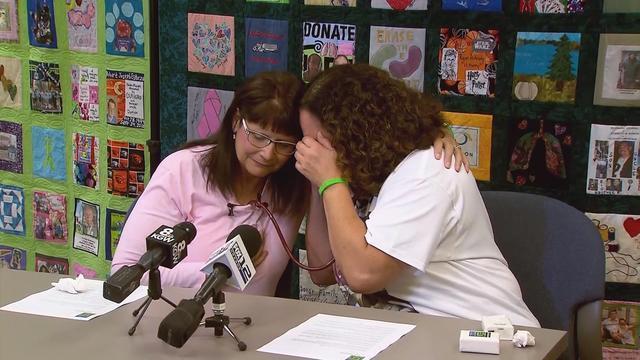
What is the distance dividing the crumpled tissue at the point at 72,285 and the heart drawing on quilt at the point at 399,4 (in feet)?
4.25

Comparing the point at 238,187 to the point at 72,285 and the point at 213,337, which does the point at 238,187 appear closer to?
the point at 72,285

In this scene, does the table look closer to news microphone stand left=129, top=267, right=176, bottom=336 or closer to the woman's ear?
news microphone stand left=129, top=267, right=176, bottom=336

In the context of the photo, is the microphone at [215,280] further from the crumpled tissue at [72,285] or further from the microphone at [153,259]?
the crumpled tissue at [72,285]

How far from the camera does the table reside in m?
1.59

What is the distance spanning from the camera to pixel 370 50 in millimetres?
2764

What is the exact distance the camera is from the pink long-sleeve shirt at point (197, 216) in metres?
2.23

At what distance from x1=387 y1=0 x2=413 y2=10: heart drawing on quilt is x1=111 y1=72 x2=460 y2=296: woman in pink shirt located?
58 cm

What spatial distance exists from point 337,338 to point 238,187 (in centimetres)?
77

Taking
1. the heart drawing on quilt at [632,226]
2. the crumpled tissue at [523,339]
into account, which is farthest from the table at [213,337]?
the heart drawing on quilt at [632,226]

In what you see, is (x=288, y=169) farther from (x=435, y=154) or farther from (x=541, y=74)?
(x=541, y=74)

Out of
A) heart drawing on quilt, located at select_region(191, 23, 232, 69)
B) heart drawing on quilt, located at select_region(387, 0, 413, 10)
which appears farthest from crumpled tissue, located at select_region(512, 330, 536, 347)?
heart drawing on quilt, located at select_region(191, 23, 232, 69)

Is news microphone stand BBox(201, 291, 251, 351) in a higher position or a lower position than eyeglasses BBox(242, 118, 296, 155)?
lower

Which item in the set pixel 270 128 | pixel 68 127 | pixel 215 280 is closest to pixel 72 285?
pixel 215 280

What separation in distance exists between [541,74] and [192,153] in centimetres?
103
